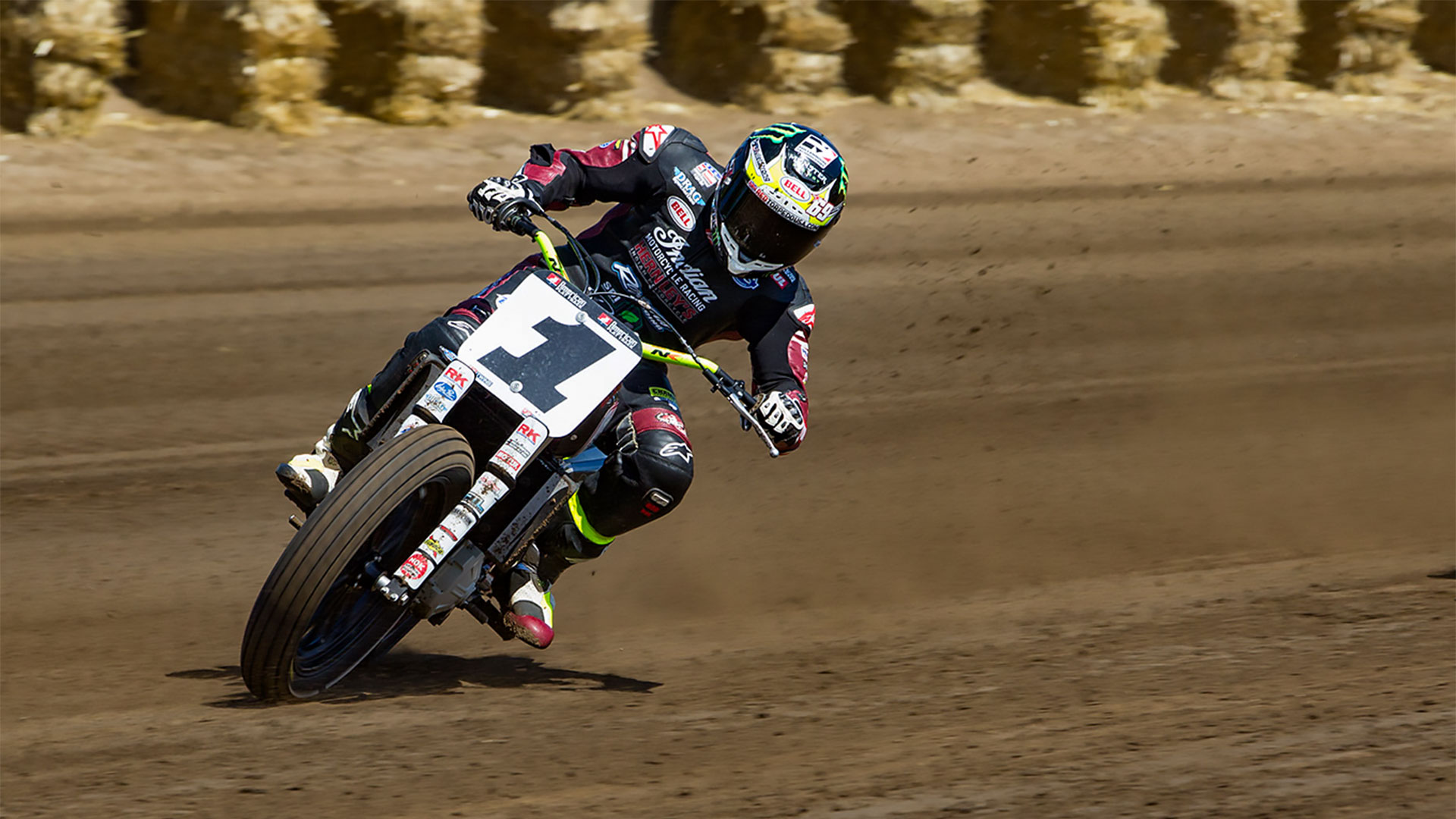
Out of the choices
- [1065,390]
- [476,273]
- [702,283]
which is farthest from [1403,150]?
[702,283]

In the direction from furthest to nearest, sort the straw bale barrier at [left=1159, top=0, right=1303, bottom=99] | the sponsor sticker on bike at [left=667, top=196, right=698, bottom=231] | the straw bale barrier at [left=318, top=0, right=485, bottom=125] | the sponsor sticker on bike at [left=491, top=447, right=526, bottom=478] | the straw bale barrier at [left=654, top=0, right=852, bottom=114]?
the straw bale barrier at [left=1159, top=0, right=1303, bottom=99]
the straw bale barrier at [left=654, top=0, right=852, bottom=114]
the straw bale barrier at [left=318, top=0, right=485, bottom=125]
the sponsor sticker on bike at [left=667, top=196, right=698, bottom=231]
the sponsor sticker on bike at [left=491, top=447, right=526, bottom=478]

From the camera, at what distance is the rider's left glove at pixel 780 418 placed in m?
5.22

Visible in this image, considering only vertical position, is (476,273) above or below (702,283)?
below

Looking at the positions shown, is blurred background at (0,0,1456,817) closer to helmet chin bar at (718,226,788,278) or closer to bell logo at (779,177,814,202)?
helmet chin bar at (718,226,788,278)

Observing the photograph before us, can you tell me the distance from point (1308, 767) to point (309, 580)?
9.77 feet

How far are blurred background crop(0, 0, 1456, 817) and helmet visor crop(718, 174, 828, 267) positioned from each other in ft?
5.11

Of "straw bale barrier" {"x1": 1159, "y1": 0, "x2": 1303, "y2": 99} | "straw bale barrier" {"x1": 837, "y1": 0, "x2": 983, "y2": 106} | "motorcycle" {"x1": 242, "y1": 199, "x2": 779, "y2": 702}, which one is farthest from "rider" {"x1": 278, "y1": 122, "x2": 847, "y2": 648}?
"straw bale barrier" {"x1": 1159, "y1": 0, "x2": 1303, "y2": 99}

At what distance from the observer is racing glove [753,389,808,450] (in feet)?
17.1

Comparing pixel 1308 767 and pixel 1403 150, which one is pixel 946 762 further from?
pixel 1403 150

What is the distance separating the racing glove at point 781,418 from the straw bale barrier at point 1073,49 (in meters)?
11.0

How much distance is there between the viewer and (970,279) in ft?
38.0

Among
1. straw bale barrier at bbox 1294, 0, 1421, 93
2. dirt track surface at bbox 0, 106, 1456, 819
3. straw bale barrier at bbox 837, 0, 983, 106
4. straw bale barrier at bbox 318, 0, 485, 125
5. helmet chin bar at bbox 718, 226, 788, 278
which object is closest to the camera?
dirt track surface at bbox 0, 106, 1456, 819

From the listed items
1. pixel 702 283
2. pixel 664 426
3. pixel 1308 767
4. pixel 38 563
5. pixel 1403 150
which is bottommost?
pixel 1403 150

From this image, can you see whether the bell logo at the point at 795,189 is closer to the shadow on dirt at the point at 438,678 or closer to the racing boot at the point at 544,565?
the racing boot at the point at 544,565
